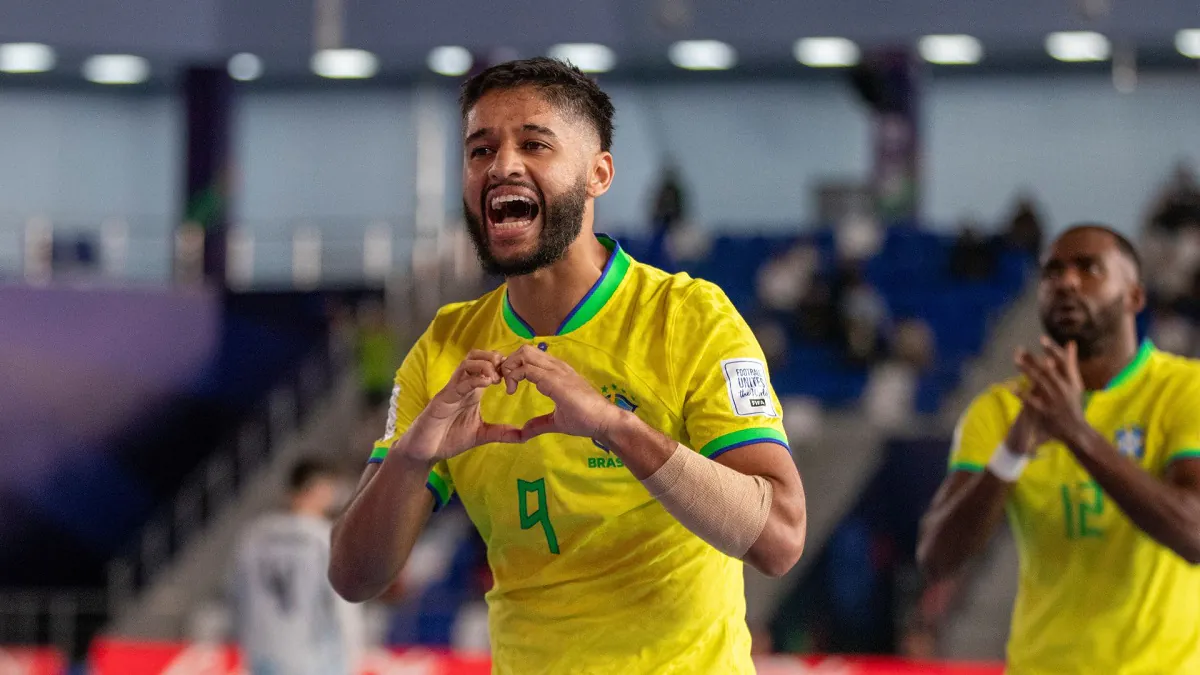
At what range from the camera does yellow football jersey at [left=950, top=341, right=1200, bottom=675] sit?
14.8 feet

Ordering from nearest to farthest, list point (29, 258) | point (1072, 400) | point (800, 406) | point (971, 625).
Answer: point (1072, 400)
point (971, 625)
point (800, 406)
point (29, 258)

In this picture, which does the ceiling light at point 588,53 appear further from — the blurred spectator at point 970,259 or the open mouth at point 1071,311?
the open mouth at point 1071,311

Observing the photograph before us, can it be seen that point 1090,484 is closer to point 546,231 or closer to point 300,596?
point 546,231

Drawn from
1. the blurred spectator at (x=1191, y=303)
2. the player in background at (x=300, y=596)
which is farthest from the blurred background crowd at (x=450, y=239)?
the player in background at (x=300, y=596)

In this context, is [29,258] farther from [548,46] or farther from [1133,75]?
[1133,75]

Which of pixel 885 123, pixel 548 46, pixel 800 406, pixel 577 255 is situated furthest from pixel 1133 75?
pixel 577 255

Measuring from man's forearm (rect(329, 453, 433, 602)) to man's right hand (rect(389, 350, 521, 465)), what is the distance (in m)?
0.05

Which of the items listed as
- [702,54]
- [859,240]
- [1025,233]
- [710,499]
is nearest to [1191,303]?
[1025,233]

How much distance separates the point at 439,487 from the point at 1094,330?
222cm

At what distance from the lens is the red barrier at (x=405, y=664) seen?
9.53 meters

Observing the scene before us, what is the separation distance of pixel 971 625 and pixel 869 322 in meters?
4.00

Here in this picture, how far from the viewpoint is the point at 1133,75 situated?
2492 centimetres

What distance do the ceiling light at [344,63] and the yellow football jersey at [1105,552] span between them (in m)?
16.2

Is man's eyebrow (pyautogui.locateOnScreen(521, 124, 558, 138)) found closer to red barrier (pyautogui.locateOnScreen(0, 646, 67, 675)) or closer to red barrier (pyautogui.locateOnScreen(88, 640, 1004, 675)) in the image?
red barrier (pyautogui.locateOnScreen(88, 640, 1004, 675))
